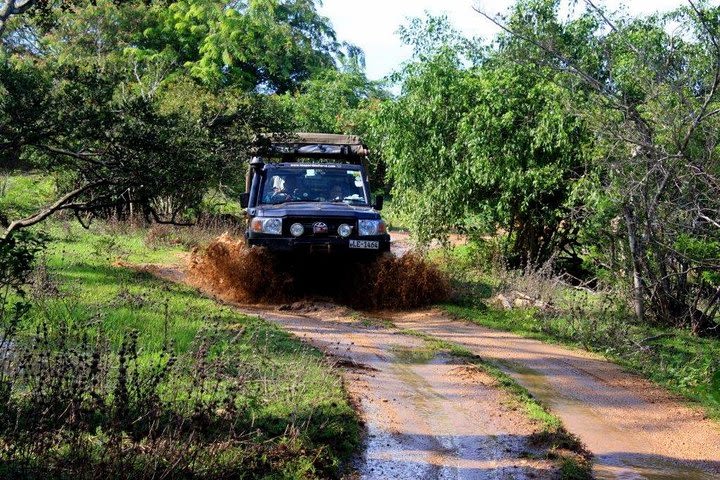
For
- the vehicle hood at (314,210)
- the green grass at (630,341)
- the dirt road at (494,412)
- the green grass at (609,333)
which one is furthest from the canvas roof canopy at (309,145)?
the dirt road at (494,412)

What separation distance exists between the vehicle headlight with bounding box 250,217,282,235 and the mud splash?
0.29 metres

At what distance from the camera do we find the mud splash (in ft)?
45.0

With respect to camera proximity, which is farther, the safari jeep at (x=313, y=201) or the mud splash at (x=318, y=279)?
the mud splash at (x=318, y=279)

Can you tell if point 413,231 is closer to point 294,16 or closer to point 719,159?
point 719,159

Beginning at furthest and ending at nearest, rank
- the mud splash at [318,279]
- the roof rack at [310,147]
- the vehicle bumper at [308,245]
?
the roof rack at [310,147], the mud splash at [318,279], the vehicle bumper at [308,245]

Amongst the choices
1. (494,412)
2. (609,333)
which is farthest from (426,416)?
(609,333)

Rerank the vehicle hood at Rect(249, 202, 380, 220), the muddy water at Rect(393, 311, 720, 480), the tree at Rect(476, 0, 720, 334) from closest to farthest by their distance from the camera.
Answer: the muddy water at Rect(393, 311, 720, 480) → the tree at Rect(476, 0, 720, 334) → the vehicle hood at Rect(249, 202, 380, 220)

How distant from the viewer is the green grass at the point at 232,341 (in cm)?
637

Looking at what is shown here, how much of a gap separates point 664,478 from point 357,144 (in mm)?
11430

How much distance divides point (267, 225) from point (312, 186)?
162 centimetres

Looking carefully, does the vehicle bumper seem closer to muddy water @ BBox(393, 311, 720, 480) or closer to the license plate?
the license plate

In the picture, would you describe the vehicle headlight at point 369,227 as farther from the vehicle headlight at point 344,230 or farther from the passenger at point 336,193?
the passenger at point 336,193

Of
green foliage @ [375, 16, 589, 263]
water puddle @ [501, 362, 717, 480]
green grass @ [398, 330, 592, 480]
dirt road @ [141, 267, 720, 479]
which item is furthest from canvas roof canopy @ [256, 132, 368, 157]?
water puddle @ [501, 362, 717, 480]

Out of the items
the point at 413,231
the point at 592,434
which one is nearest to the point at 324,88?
the point at 413,231
